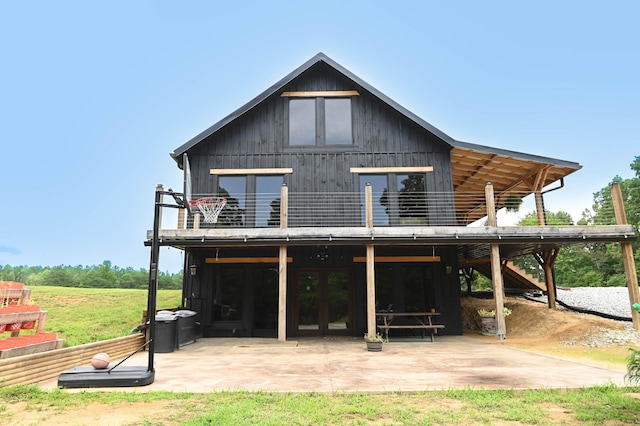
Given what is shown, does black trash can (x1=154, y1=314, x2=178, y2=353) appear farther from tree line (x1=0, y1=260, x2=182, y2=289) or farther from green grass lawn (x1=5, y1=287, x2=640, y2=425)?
tree line (x1=0, y1=260, x2=182, y2=289)

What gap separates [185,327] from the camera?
10.6m

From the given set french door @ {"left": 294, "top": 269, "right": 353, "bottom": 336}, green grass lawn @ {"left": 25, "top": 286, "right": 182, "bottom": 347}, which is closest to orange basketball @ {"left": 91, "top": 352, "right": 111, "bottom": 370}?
green grass lawn @ {"left": 25, "top": 286, "right": 182, "bottom": 347}

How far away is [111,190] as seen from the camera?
79312mm

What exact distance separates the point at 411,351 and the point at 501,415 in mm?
5137

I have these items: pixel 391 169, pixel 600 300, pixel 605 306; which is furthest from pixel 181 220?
pixel 600 300

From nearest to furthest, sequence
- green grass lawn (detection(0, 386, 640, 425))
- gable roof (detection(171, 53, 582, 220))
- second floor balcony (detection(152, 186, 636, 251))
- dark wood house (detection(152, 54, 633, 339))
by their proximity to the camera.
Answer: green grass lawn (detection(0, 386, 640, 425))
second floor balcony (detection(152, 186, 636, 251))
gable roof (detection(171, 53, 582, 220))
dark wood house (detection(152, 54, 633, 339))

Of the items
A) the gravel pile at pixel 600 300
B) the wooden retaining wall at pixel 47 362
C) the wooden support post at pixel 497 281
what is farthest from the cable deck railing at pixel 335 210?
the wooden retaining wall at pixel 47 362

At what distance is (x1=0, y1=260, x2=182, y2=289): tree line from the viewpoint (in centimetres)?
3478

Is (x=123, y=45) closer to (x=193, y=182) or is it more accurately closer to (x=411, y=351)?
(x=193, y=182)

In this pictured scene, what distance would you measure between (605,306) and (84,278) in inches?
1556

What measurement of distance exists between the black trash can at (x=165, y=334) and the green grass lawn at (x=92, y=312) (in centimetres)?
244

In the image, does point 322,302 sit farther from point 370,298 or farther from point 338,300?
point 370,298

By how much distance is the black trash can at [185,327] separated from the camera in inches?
402

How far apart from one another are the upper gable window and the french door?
4.51 m
